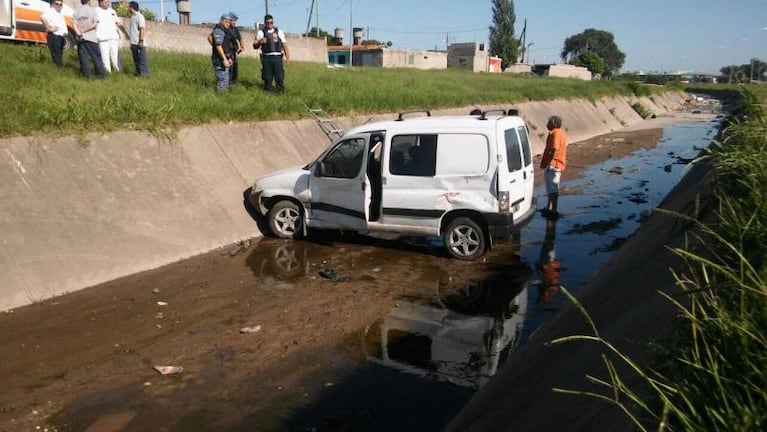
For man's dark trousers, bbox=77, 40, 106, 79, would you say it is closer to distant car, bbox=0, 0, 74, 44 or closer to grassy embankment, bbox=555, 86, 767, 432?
distant car, bbox=0, 0, 74, 44

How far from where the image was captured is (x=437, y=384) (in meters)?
5.24

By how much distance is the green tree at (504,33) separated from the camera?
298 ft

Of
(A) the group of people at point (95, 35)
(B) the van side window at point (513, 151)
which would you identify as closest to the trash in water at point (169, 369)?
(B) the van side window at point (513, 151)

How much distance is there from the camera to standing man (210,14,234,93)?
13.9 m

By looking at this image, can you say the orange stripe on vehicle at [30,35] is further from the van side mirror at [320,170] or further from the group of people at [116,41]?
the van side mirror at [320,170]

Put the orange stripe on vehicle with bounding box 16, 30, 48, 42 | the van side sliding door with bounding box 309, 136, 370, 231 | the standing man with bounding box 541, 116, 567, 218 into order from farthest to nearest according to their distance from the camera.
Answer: the orange stripe on vehicle with bounding box 16, 30, 48, 42, the standing man with bounding box 541, 116, 567, 218, the van side sliding door with bounding box 309, 136, 370, 231

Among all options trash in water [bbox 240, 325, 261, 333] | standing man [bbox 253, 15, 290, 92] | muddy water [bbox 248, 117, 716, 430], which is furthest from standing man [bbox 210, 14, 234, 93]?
trash in water [bbox 240, 325, 261, 333]

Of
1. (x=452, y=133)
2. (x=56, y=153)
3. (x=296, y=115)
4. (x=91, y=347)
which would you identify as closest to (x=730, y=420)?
(x=91, y=347)

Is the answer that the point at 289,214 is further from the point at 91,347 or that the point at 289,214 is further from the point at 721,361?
the point at 721,361

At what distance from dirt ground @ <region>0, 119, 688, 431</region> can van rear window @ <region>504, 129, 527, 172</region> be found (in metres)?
1.40

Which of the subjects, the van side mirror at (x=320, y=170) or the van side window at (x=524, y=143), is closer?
the van side window at (x=524, y=143)

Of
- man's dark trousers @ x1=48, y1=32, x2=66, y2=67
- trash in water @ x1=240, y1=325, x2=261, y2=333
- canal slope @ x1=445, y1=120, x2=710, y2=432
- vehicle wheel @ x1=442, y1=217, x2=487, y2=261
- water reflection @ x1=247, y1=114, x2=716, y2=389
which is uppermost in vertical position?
man's dark trousers @ x1=48, y1=32, x2=66, y2=67

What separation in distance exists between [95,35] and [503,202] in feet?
34.0

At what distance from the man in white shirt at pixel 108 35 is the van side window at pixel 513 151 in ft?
32.6
